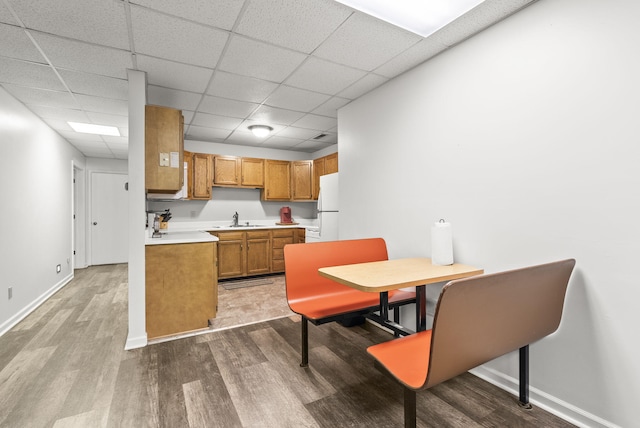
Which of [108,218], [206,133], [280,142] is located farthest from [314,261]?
→ [108,218]

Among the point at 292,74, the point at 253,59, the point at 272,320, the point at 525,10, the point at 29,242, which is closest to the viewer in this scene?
the point at 525,10

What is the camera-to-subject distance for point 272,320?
3236 millimetres

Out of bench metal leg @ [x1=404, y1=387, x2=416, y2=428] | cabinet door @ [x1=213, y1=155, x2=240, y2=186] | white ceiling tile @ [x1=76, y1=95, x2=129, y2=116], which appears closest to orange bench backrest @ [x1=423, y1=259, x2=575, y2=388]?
bench metal leg @ [x1=404, y1=387, x2=416, y2=428]

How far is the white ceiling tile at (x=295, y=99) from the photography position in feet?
10.3

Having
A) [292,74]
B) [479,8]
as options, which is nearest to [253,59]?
[292,74]

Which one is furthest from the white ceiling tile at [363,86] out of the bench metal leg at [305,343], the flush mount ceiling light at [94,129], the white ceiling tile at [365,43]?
the flush mount ceiling light at [94,129]

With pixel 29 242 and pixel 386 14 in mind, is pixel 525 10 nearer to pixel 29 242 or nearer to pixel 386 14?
pixel 386 14

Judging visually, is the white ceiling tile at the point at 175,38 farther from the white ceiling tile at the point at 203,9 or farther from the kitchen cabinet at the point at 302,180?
the kitchen cabinet at the point at 302,180

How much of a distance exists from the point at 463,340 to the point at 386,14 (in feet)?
6.55

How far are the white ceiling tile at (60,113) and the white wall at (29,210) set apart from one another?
9 cm

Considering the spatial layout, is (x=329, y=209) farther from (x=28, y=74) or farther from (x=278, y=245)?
(x=28, y=74)

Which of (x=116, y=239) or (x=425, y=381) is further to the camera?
(x=116, y=239)

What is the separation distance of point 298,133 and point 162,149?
2341mm

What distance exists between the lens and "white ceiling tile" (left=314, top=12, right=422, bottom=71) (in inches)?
81.0
